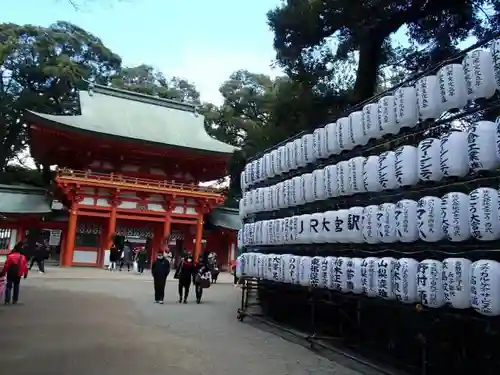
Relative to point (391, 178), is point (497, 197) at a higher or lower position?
lower

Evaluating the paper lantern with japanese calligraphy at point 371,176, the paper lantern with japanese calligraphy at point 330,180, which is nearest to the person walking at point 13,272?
the paper lantern with japanese calligraphy at point 330,180

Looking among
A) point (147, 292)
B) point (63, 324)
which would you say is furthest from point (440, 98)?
point (147, 292)

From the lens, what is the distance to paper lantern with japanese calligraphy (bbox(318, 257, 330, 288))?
742cm

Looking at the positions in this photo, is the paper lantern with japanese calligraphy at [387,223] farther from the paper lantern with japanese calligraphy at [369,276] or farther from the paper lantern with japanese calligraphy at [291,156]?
the paper lantern with japanese calligraphy at [291,156]

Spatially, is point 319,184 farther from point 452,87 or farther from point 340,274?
point 452,87

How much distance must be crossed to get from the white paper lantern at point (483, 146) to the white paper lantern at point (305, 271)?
3.74 metres

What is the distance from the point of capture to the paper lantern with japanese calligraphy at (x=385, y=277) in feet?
19.2

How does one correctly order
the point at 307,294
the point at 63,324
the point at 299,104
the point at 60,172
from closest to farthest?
the point at 63,324 → the point at 307,294 → the point at 299,104 → the point at 60,172

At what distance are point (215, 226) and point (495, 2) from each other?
20.1m

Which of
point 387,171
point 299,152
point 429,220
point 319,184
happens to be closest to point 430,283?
point 429,220

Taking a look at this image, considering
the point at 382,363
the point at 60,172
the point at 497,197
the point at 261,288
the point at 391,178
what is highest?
the point at 60,172

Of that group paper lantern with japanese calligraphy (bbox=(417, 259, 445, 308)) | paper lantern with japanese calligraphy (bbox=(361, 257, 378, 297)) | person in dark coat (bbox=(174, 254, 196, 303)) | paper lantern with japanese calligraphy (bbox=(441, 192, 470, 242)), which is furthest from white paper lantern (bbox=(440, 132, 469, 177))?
person in dark coat (bbox=(174, 254, 196, 303))

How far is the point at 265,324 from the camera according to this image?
31.3 ft

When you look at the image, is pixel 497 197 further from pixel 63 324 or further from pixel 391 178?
pixel 63 324
